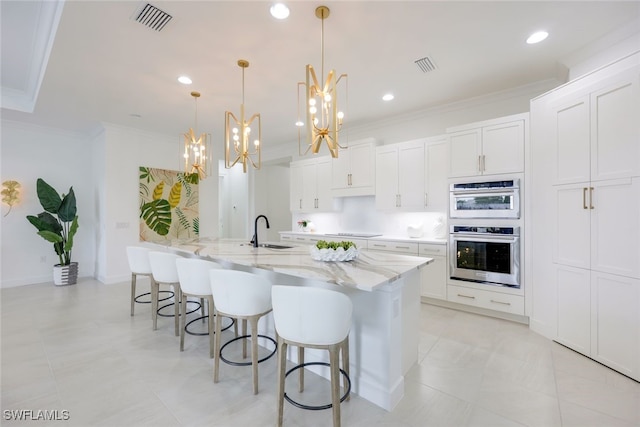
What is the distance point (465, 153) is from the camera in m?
3.54

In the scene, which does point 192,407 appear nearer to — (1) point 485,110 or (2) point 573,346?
(2) point 573,346

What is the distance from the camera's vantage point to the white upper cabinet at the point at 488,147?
3162mm

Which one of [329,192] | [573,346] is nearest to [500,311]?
[573,346]

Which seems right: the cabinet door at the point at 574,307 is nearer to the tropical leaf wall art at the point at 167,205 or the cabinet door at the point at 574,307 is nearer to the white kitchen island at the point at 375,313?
the white kitchen island at the point at 375,313

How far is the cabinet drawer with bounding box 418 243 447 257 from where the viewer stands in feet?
12.2

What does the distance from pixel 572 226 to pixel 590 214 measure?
0.19 metres

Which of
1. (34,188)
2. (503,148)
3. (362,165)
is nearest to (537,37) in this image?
(503,148)

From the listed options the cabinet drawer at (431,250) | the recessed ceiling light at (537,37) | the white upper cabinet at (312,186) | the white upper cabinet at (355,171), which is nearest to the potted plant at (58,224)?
the white upper cabinet at (312,186)

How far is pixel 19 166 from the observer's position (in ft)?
15.9

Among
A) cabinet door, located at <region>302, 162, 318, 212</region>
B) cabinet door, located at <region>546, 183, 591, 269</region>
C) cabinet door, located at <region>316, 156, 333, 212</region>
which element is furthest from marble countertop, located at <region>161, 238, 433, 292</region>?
cabinet door, located at <region>302, 162, 318, 212</region>

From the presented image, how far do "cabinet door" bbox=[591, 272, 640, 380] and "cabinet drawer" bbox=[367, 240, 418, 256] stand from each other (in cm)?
185

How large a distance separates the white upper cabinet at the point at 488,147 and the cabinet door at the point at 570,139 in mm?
382

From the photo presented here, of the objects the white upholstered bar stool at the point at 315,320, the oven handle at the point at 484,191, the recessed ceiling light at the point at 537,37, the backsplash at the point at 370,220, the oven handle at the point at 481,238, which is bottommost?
the white upholstered bar stool at the point at 315,320

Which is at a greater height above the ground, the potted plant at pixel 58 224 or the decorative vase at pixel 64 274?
the potted plant at pixel 58 224
